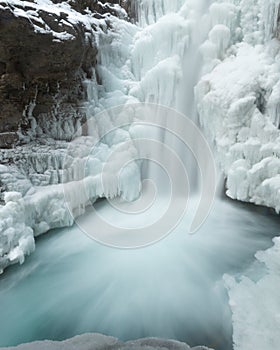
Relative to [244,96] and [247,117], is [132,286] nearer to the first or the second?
[247,117]

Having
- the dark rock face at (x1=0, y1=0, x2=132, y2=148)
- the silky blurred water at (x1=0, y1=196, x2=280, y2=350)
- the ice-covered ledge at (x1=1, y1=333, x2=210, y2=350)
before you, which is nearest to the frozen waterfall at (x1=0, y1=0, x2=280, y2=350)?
the silky blurred water at (x1=0, y1=196, x2=280, y2=350)

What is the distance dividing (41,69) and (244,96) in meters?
4.97

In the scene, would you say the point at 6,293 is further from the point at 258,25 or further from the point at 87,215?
the point at 258,25

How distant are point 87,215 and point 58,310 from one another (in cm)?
288

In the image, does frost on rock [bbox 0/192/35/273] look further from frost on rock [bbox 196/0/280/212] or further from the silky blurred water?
frost on rock [bbox 196/0/280/212]

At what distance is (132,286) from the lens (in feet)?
17.9

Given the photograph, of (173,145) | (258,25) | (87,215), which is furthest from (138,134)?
(258,25)

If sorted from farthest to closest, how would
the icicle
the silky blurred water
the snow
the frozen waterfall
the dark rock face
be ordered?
the icicle → the snow → the dark rock face → the frozen waterfall → the silky blurred water

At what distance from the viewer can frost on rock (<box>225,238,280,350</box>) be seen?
13.0ft

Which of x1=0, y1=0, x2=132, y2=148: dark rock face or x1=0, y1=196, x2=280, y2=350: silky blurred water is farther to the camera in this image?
x1=0, y1=0, x2=132, y2=148: dark rock face

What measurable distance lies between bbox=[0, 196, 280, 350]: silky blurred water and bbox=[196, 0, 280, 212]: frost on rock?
1.12 metres

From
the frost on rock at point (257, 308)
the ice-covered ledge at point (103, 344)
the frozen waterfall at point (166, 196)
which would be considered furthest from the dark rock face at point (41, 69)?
the frost on rock at point (257, 308)

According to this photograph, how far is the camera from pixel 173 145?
8914mm

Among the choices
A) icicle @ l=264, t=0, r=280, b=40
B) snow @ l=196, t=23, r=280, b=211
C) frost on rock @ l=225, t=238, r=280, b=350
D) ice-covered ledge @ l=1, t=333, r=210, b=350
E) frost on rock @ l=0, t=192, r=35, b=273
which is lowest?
ice-covered ledge @ l=1, t=333, r=210, b=350
